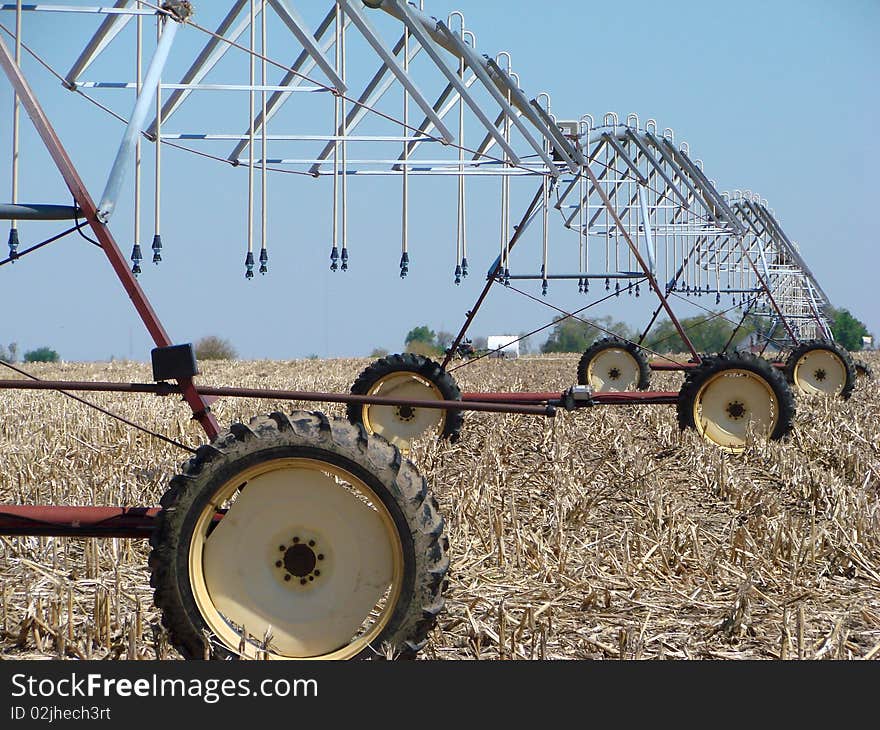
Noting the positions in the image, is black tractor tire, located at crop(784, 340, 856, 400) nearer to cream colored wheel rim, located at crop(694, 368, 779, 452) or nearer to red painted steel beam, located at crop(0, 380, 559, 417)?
cream colored wheel rim, located at crop(694, 368, 779, 452)

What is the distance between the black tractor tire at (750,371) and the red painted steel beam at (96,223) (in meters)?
5.89

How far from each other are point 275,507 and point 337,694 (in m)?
0.72

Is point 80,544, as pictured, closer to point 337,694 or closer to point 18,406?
point 337,694

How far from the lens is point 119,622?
3.82 meters

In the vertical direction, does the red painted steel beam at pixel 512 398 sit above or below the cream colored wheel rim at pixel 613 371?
below

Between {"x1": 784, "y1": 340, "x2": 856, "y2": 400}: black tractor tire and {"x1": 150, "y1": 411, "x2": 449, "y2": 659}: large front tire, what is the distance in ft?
36.8

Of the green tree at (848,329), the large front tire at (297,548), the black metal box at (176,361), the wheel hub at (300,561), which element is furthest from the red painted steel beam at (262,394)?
the green tree at (848,329)

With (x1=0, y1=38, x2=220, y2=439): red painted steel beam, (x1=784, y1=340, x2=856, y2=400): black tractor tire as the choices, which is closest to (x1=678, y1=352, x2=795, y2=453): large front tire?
(x1=784, y1=340, x2=856, y2=400): black tractor tire

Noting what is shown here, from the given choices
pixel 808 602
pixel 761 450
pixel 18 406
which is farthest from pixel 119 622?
pixel 18 406

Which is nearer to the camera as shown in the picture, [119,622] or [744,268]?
[119,622]

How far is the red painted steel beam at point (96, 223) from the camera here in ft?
12.4

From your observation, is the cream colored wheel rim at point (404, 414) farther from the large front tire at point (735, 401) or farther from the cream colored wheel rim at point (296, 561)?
the cream colored wheel rim at point (296, 561)

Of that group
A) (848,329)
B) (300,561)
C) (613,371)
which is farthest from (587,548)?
(848,329)

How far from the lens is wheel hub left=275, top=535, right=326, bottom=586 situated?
11.3 ft
